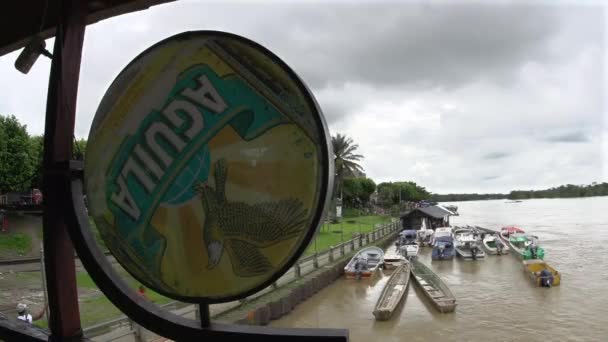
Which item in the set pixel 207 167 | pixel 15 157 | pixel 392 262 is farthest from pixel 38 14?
pixel 15 157

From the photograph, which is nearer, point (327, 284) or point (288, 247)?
point (288, 247)

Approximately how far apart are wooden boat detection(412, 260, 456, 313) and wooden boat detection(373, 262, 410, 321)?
62 cm

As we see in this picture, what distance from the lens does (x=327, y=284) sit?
21016 millimetres

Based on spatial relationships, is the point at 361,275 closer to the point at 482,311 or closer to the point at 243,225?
the point at 482,311

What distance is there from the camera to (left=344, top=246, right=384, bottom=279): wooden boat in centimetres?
2281

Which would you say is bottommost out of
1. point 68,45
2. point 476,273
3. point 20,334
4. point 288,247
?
point 476,273

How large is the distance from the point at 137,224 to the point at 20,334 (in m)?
1.74

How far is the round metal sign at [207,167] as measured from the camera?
1885 mm

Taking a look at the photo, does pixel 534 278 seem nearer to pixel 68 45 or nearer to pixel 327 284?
pixel 327 284

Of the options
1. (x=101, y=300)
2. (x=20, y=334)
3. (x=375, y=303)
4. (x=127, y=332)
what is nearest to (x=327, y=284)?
(x=375, y=303)

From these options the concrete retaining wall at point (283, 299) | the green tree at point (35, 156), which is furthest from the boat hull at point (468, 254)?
the green tree at point (35, 156)

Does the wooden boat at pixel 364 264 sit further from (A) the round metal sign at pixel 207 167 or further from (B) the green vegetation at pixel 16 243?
(A) the round metal sign at pixel 207 167

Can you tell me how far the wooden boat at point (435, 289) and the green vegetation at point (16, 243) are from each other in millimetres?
20778

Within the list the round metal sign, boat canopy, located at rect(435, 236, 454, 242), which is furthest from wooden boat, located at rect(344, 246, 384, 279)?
the round metal sign
